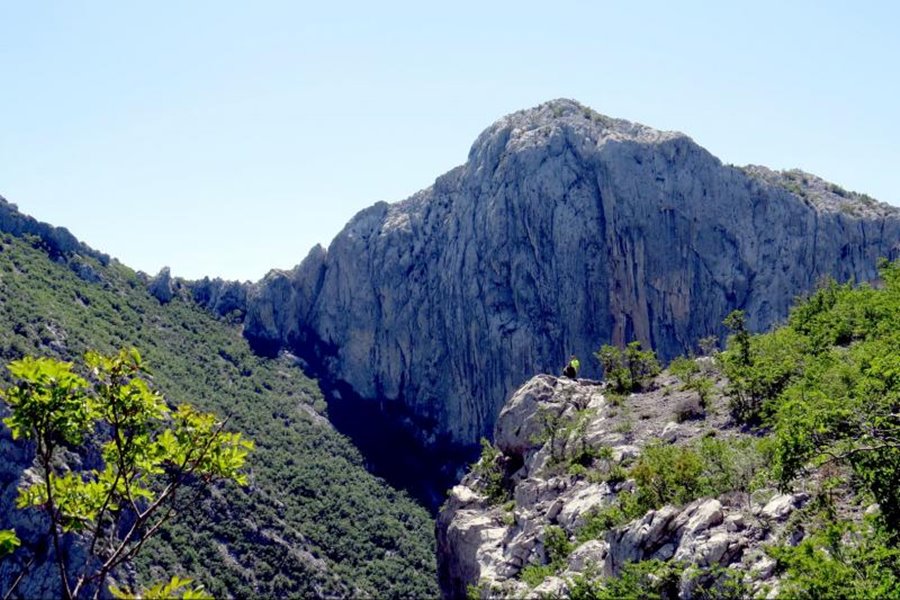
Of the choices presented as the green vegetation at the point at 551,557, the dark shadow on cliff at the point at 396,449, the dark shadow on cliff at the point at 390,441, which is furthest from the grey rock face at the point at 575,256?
the green vegetation at the point at 551,557

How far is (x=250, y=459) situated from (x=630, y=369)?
59831 millimetres

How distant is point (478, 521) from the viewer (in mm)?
28984

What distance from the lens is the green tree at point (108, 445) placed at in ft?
24.5

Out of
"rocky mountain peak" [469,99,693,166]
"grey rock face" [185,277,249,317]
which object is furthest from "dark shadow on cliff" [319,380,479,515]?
"rocky mountain peak" [469,99,693,166]

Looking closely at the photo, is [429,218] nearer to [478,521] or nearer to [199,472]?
[478,521]

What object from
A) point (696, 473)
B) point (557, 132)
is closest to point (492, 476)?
point (696, 473)

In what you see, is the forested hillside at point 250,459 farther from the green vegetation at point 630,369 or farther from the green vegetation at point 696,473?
the green vegetation at point 696,473

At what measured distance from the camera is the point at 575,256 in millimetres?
94312

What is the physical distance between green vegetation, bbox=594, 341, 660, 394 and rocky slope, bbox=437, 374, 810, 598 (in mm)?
918

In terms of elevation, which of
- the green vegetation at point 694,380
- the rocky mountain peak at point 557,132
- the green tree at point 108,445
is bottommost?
the green vegetation at point 694,380

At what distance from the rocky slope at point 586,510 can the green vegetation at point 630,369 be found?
918mm

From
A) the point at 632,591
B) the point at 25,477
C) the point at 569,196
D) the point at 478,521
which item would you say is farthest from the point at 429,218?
the point at 632,591

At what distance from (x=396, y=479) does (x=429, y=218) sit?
1579 inches

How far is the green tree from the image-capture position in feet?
24.5
